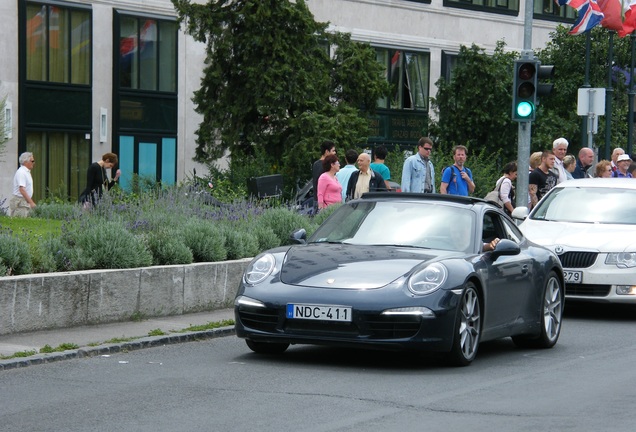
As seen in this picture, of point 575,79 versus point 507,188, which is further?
point 575,79

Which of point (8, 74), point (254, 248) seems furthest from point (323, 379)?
point (8, 74)

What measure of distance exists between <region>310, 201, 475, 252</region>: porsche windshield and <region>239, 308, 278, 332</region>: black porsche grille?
1191 mm

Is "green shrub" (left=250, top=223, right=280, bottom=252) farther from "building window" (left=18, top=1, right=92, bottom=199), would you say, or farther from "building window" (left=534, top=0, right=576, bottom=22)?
"building window" (left=534, top=0, right=576, bottom=22)

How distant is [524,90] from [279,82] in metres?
12.7

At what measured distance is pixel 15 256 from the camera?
12.8 meters

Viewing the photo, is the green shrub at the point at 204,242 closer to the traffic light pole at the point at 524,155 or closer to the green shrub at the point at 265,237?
the green shrub at the point at 265,237

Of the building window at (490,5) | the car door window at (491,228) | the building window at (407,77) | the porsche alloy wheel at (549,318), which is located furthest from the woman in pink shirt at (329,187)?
the building window at (490,5)

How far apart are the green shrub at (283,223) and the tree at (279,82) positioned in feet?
46.3

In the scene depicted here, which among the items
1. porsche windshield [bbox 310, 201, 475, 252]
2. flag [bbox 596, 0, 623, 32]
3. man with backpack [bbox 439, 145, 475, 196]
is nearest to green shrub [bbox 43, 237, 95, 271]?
porsche windshield [bbox 310, 201, 475, 252]

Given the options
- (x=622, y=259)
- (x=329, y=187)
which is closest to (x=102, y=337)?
(x=622, y=259)

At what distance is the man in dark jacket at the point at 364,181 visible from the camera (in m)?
20.0

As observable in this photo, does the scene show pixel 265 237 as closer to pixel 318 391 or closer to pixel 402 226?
pixel 402 226

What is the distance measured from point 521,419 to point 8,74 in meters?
30.4

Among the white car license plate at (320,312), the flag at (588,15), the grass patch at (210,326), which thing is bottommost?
the grass patch at (210,326)
